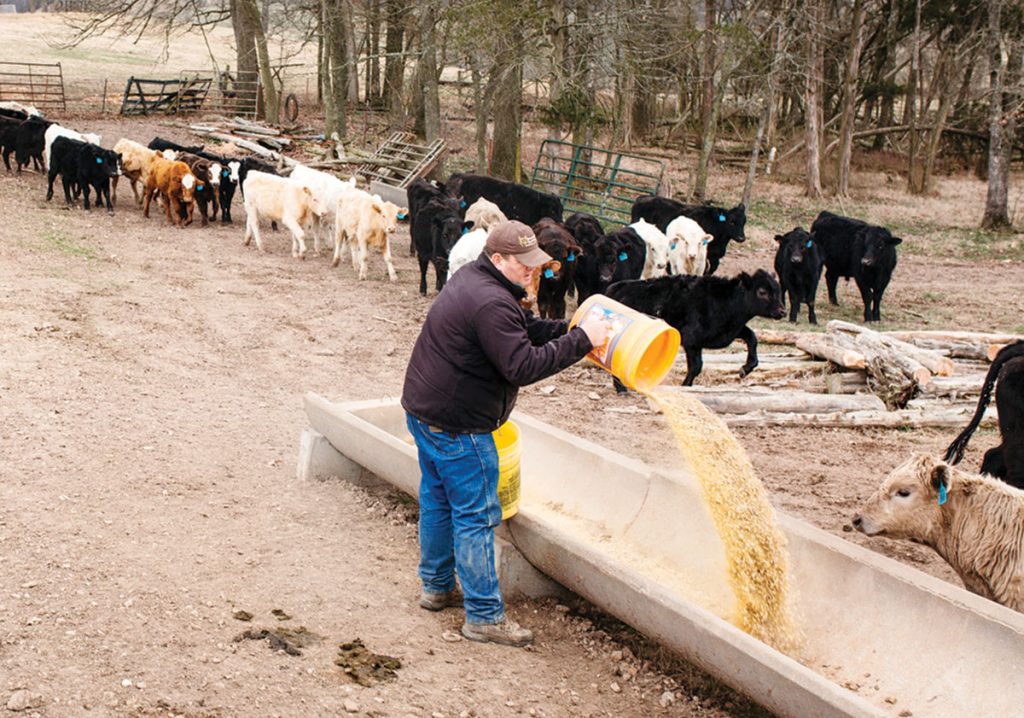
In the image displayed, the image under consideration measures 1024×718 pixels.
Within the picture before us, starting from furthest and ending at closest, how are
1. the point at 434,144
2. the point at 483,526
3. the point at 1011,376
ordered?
the point at 434,144 → the point at 1011,376 → the point at 483,526

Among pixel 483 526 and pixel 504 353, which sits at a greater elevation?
pixel 504 353

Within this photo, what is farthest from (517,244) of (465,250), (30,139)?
(30,139)

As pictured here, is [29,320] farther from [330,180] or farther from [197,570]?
[330,180]

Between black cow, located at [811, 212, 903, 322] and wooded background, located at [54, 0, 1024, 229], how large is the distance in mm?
6993

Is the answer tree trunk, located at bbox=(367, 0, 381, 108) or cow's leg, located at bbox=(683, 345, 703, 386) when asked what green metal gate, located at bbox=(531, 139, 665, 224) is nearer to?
tree trunk, located at bbox=(367, 0, 381, 108)

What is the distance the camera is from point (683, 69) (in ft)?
123

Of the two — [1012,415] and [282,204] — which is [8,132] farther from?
[1012,415]

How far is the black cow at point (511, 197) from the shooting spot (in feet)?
61.8

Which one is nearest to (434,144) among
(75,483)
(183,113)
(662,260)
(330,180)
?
(330,180)

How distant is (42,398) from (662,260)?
928cm

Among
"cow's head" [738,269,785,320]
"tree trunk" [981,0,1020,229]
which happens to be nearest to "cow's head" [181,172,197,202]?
"cow's head" [738,269,785,320]

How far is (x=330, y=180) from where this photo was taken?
60.4ft

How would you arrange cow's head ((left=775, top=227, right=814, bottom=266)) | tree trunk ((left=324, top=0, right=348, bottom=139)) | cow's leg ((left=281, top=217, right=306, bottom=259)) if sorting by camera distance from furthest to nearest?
tree trunk ((left=324, top=0, right=348, bottom=139)) → cow's leg ((left=281, top=217, right=306, bottom=259)) → cow's head ((left=775, top=227, right=814, bottom=266))

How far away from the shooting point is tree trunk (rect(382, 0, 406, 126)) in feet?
94.9
